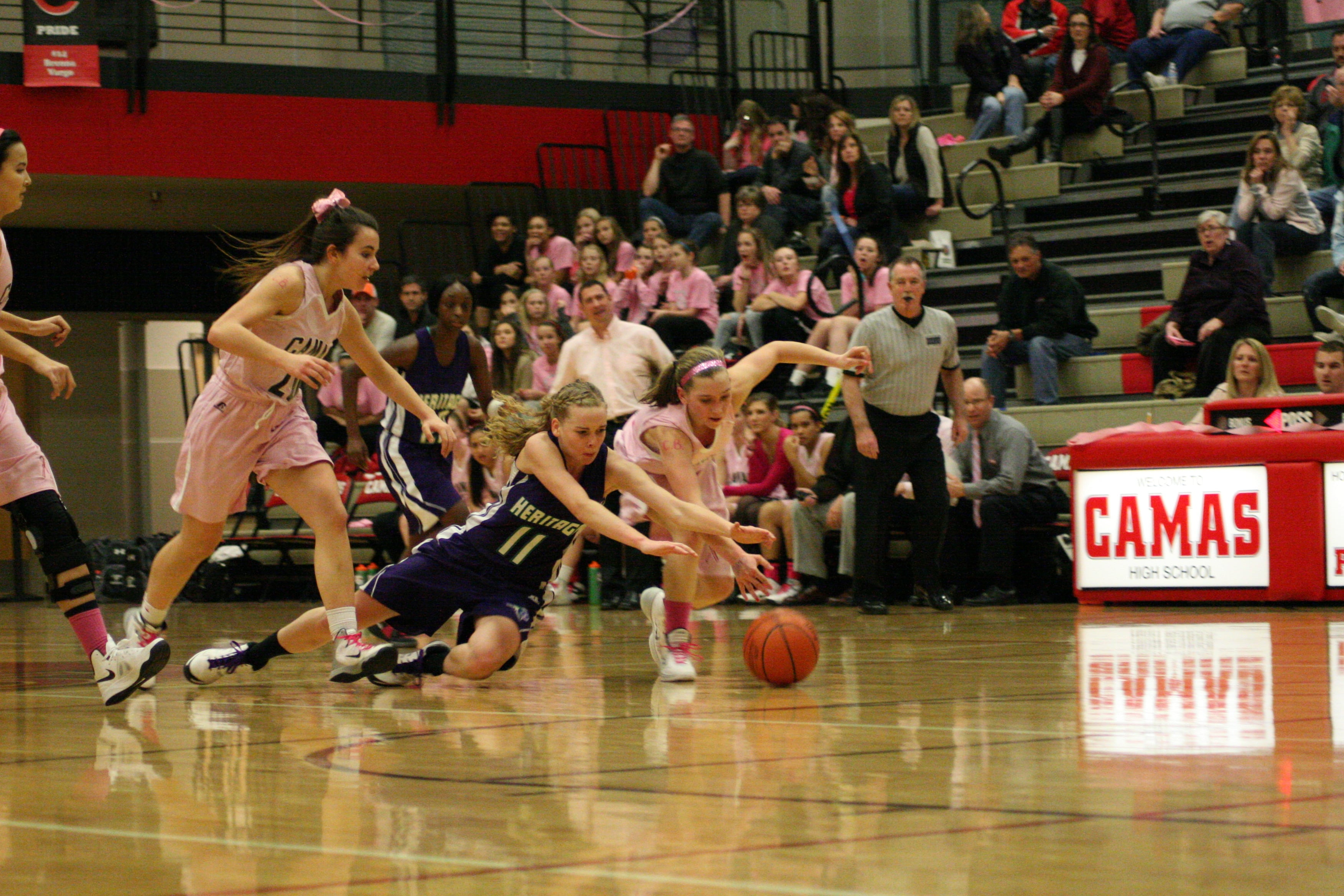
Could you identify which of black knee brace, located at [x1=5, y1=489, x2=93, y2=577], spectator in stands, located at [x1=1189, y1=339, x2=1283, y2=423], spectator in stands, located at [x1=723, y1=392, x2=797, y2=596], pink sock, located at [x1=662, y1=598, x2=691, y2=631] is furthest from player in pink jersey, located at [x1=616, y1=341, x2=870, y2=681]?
spectator in stands, located at [x1=723, y1=392, x2=797, y2=596]

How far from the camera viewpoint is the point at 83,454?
19.8 metres

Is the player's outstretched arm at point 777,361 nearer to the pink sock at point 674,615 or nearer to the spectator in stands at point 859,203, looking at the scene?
the pink sock at point 674,615

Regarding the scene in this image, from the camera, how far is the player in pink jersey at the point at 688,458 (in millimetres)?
5531

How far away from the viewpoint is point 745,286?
12594mm

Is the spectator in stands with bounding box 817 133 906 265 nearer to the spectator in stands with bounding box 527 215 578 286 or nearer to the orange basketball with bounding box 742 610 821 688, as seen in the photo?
the spectator in stands with bounding box 527 215 578 286

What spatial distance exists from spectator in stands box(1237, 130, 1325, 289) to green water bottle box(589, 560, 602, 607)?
492 centimetres

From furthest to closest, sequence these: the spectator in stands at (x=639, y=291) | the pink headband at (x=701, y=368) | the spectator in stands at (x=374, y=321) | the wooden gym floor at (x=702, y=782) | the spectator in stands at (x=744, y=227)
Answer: the spectator in stands at (x=639, y=291)
the spectator in stands at (x=744, y=227)
the spectator in stands at (x=374, y=321)
the pink headband at (x=701, y=368)
the wooden gym floor at (x=702, y=782)

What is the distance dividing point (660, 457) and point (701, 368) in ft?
1.29

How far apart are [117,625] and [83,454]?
1075cm

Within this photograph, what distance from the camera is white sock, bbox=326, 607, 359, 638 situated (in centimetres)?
527

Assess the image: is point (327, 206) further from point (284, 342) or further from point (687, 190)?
point (687, 190)

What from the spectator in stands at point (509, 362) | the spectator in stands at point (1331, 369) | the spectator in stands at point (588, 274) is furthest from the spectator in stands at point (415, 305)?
the spectator in stands at point (1331, 369)

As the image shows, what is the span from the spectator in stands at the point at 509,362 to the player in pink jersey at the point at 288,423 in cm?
659

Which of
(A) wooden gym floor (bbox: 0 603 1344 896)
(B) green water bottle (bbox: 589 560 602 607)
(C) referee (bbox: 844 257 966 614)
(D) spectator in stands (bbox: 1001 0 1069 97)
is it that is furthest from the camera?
(D) spectator in stands (bbox: 1001 0 1069 97)
